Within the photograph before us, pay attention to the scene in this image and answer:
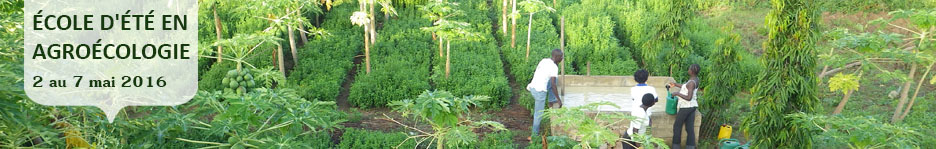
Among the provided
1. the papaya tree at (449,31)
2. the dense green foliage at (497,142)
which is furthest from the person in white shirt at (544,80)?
the papaya tree at (449,31)

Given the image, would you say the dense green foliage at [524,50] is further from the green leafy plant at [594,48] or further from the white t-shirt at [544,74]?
the white t-shirt at [544,74]

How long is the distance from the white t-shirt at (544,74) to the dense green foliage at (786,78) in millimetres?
2143

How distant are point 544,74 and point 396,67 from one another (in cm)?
356

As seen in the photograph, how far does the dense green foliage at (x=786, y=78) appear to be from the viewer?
6.31 metres

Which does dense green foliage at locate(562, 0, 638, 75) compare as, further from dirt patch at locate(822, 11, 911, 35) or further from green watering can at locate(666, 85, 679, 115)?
dirt patch at locate(822, 11, 911, 35)

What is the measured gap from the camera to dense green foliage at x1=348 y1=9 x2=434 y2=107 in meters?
10.1

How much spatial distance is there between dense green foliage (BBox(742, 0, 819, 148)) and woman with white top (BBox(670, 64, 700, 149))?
67cm

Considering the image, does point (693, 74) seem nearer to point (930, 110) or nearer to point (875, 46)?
point (875, 46)

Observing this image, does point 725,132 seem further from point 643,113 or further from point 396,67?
point 396,67

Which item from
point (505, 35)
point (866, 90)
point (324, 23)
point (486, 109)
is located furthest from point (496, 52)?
point (866, 90)

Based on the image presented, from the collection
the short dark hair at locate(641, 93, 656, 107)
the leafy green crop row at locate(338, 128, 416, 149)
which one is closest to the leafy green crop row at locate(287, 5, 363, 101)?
the leafy green crop row at locate(338, 128, 416, 149)

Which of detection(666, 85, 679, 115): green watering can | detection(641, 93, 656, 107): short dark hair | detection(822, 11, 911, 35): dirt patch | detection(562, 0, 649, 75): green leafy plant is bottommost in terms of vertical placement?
detection(666, 85, 679, 115): green watering can

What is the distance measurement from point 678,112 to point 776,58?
149 centimetres

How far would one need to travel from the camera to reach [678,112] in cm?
783
